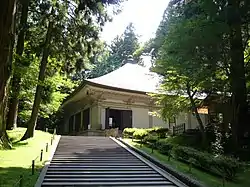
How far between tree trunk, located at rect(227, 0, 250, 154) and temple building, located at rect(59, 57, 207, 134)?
27.1 feet

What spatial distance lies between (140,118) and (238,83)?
43.0 feet

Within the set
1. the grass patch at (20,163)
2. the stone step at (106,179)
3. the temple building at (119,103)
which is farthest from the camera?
the temple building at (119,103)

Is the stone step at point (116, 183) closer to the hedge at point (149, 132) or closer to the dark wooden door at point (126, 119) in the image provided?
the hedge at point (149, 132)

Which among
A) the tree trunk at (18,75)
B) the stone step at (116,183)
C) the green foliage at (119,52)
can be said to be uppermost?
the green foliage at (119,52)

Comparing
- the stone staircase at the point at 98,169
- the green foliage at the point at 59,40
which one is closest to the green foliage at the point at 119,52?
the green foliage at the point at 59,40

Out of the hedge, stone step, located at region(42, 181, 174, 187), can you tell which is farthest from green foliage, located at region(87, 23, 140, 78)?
stone step, located at region(42, 181, 174, 187)

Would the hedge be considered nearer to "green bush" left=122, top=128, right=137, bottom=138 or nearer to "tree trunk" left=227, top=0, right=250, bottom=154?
"green bush" left=122, top=128, right=137, bottom=138

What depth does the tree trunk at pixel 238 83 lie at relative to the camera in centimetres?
1234

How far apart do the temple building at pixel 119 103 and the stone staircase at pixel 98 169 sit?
353 inches

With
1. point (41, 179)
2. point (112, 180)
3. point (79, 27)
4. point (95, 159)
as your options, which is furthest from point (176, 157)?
point (79, 27)

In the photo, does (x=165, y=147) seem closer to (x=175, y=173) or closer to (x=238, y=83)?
(x=238, y=83)

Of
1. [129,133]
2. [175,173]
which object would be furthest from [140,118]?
[175,173]

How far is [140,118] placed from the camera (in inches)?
990

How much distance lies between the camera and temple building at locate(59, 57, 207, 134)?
910 inches
